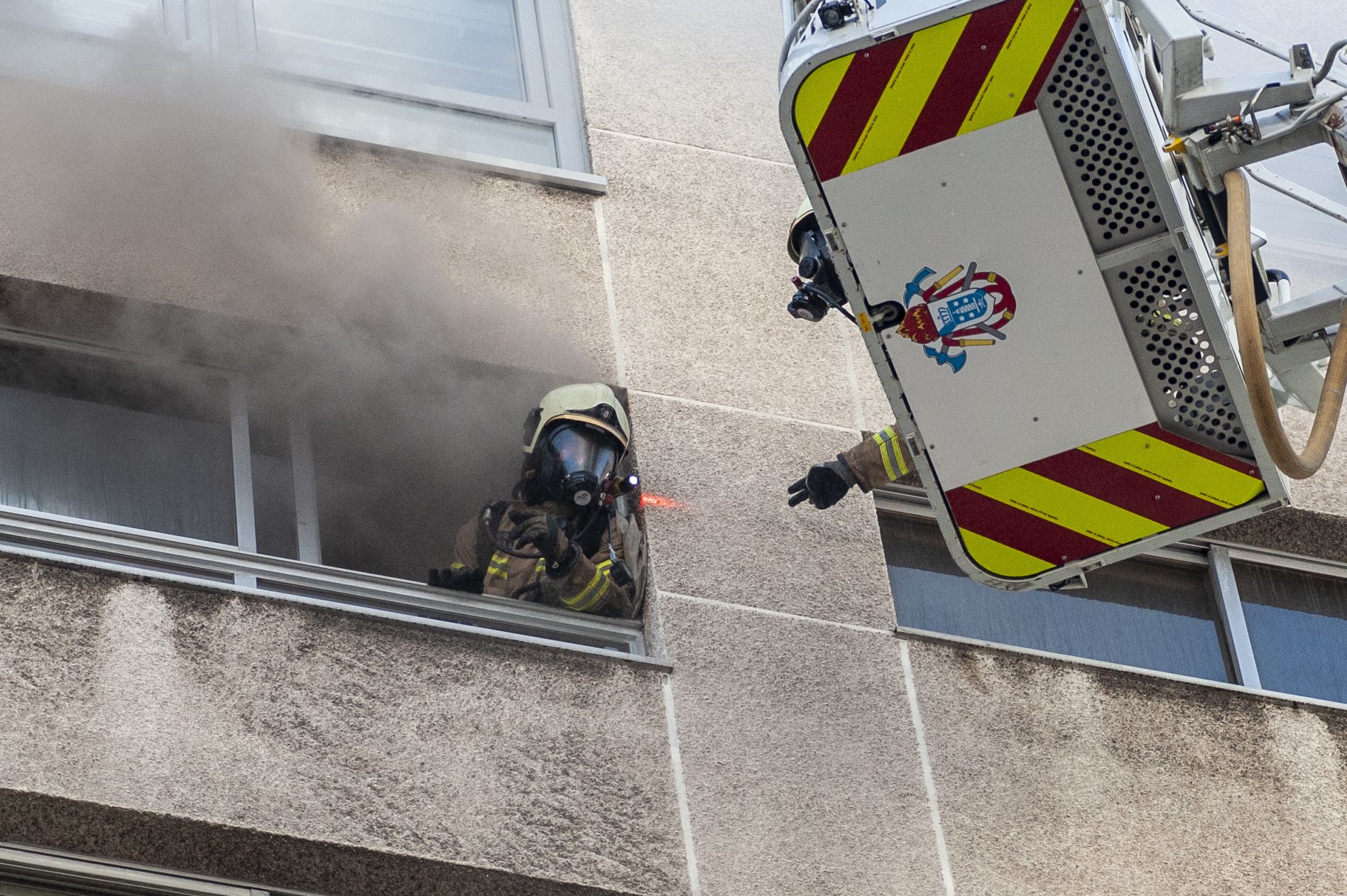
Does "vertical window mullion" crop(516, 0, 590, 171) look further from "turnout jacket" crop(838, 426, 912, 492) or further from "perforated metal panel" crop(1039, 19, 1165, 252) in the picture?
"perforated metal panel" crop(1039, 19, 1165, 252)

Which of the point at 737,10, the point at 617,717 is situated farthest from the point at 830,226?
the point at 737,10

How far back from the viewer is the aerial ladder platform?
507 cm

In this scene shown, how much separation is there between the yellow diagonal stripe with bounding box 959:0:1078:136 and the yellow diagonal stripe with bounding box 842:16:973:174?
127 millimetres

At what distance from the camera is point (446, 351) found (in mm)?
7203

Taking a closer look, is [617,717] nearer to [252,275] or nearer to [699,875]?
[699,875]

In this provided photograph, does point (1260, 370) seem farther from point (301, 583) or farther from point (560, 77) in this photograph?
point (560, 77)

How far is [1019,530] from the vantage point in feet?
18.8

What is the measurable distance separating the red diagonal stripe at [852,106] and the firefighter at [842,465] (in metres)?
1.18

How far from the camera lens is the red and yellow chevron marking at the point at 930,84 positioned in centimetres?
500

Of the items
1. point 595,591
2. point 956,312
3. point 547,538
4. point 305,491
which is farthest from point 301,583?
point 956,312

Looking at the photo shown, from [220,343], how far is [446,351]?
0.81 meters

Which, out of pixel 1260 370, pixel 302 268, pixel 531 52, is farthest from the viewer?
pixel 531 52

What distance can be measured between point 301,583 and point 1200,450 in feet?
9.47

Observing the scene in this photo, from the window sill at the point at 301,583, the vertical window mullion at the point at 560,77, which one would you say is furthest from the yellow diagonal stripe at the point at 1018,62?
the vertical window mullion at the point at 560,77
